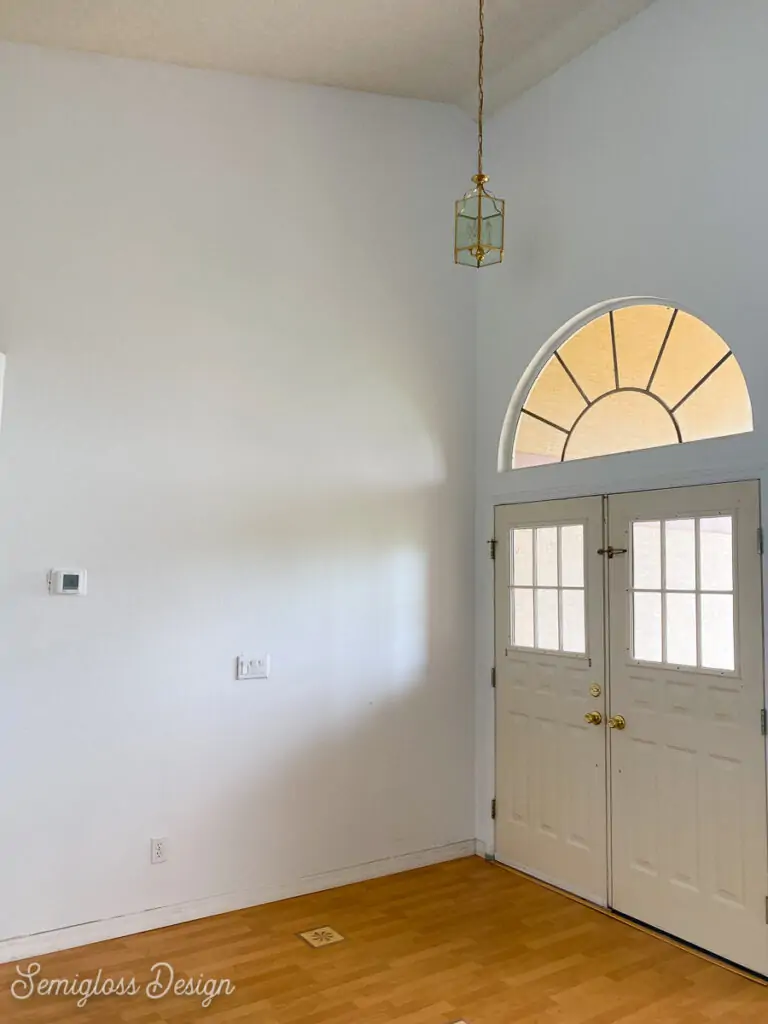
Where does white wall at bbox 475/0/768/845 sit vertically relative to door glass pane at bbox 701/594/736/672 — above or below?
above

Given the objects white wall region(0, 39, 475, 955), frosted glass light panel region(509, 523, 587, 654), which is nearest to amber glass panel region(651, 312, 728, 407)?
frosted glass light panel region(509, 523, 587, 654)

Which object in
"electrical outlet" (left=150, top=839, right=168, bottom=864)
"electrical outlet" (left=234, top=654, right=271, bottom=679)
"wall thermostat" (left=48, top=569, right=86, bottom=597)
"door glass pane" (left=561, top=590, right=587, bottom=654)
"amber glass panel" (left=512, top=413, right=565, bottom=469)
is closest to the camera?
"wall thermostat" (left=48, top=569, right=86, bottom=597)

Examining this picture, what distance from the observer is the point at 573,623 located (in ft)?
13.2

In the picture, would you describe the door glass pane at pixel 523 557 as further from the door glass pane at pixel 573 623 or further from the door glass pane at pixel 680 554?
the door glass pane at pixel 680 554

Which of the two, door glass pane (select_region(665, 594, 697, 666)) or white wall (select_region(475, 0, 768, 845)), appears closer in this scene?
white wall (select_region(475, 0, 768, 845))

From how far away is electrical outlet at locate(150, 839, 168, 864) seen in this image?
11.8 feet

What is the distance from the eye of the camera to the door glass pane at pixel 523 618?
4266 millimetres

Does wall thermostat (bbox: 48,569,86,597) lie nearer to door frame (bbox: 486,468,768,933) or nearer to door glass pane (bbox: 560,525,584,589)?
door frame (bbox: 486,468,768,933)

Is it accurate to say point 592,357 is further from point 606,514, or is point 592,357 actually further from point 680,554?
point 680,554

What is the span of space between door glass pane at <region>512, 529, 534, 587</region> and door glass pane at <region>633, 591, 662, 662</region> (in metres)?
0.70

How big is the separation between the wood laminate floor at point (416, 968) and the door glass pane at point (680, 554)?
1.51m

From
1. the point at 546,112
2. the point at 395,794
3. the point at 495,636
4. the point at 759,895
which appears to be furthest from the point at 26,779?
the point at 546,112

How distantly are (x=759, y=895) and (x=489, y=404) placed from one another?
2.66m

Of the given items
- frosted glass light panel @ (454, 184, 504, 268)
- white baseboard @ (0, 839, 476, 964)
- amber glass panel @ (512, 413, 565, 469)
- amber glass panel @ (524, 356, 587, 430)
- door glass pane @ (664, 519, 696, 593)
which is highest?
frosted glass light panel @ (454, 184, 504, 268)
